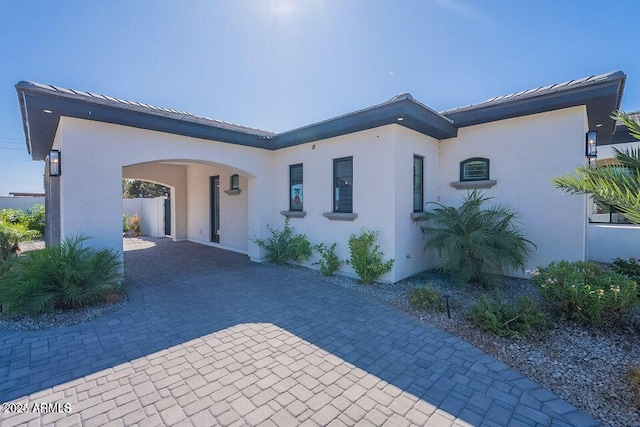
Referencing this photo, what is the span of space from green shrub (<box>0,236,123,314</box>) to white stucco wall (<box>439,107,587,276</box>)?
A: 8452 mm

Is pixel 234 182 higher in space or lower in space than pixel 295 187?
higher

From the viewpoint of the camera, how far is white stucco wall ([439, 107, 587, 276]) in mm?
5773

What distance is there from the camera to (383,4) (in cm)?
605

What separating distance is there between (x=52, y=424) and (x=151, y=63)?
7.84 meters

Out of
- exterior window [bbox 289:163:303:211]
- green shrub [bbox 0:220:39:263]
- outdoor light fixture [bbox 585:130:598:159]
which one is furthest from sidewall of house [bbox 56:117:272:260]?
outdoor light fixture [bbox 585:130:598:159]

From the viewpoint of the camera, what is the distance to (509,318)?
155 inches

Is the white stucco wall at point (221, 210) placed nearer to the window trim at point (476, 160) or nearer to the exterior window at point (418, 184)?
the exterior window at point (418, 184)

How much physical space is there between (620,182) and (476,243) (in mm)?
2375

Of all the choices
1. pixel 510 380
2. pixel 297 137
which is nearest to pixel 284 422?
pixel 510 380

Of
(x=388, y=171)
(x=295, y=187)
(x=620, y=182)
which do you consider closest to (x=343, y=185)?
(x=388, y=171)

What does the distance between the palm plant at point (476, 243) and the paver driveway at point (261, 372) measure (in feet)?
6.15

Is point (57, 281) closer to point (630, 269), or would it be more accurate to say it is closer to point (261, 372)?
point (261, 372)

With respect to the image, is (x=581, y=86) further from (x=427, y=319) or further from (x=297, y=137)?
(x=297, y=137)

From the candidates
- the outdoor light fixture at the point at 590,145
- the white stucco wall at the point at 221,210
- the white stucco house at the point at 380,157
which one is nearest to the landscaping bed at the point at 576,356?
the white stucco house at the point at 380,157
